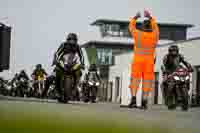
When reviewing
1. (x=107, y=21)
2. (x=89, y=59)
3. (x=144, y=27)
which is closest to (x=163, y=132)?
(x=144, y=27)

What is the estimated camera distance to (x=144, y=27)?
12.2 m

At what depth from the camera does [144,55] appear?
477 inches

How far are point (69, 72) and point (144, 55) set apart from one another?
59.2 inches

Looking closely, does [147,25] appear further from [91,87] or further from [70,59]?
[91,87]

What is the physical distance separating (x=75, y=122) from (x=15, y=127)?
25 centimetres

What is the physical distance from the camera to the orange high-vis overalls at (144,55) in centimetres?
1189

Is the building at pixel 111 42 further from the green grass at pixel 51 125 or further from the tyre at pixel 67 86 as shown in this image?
the green grass at pixel 51 125

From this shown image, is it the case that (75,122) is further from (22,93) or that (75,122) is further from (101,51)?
(101,51)

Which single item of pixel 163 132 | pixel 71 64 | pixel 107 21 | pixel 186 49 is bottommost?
pixel 163 132

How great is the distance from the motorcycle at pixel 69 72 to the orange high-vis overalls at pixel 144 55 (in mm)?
1096

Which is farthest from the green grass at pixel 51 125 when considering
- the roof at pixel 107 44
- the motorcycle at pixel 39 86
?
the roof at pixel 107 44

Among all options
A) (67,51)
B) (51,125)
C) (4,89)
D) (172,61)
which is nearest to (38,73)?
(172,61)

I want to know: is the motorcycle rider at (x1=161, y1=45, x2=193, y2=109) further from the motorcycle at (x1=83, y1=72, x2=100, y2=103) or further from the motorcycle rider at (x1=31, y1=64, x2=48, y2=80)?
the motorcycle rider at (x1=31, y1=64, x2=48, y2=80)

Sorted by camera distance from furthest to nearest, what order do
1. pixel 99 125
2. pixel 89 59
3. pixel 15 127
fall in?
pixel 89 59 < pixel 99 125 < pixel 15 127
